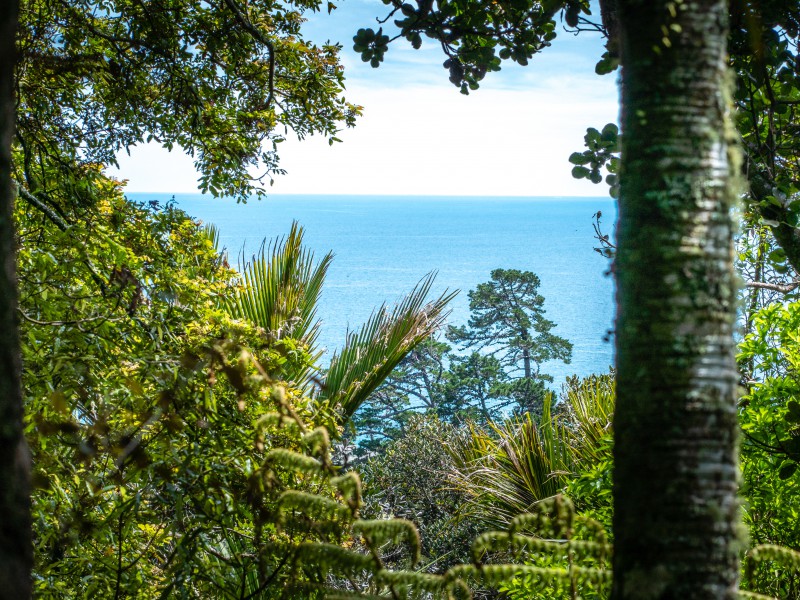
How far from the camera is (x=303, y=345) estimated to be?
372 centimetres

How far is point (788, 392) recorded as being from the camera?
2980mm

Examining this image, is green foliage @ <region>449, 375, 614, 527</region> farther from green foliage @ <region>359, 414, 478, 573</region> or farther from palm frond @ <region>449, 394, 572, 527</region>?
green foliage @ <region>359, 414, 478, 573</region>

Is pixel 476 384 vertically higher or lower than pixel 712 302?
lower

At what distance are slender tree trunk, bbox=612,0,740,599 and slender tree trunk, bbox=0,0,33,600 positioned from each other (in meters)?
→ 0.71

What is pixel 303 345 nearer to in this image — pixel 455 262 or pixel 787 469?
pixel 787 469

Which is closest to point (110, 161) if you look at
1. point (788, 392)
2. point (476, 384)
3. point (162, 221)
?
point (162, 221)

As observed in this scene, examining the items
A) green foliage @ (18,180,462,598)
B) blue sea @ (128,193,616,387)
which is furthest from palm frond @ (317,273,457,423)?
blue sea @ (128,193,616,387)

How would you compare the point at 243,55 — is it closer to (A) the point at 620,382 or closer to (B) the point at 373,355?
(B) the point at 373,355

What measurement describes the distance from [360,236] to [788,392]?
388 ft

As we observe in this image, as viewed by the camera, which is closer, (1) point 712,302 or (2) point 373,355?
(1) point 712,302

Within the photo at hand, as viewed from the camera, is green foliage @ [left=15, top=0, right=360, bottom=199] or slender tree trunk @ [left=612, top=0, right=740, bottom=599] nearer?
slender tree trunk @ [left=612, top=0, right=740, bottom=599]

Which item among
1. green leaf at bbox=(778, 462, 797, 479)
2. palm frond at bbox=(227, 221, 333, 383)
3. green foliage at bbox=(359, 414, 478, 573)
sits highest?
palm frond at bbox=(227, 221, 333, 383)

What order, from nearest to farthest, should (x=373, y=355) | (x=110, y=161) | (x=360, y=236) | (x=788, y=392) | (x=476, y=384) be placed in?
(x=788, y=392) < (x=110, y=161) < (x=373, y=355) < (x=476, y=384) < (x=360, y=236)

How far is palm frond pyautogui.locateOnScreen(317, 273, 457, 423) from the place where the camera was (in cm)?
496
